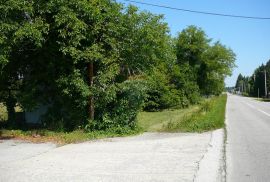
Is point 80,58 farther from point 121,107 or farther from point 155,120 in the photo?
point 155,120

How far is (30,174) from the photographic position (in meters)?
8.98

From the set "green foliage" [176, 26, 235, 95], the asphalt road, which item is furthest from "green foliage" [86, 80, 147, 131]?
"green foliage" [176, 26, 235, 95]

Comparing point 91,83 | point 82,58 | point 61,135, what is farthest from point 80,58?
point 61,135

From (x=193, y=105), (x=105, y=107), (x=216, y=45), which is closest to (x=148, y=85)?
Result: (x=105, y=107)

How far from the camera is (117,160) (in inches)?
414

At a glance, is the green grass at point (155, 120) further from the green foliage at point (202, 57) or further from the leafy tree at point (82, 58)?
the green foliage at point (202, 57)

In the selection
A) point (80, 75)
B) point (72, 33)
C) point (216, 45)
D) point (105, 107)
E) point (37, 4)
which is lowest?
point (105, 107)

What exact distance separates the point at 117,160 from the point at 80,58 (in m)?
6.05

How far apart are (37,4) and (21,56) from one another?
10.3 ft

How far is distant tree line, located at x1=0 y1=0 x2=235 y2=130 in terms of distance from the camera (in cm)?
1444

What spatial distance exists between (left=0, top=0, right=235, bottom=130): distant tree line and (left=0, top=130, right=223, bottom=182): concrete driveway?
2.36m

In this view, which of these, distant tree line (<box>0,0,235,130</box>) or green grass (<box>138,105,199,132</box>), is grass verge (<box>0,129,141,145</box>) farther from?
green grass (<box>138,105,199,132</box>)

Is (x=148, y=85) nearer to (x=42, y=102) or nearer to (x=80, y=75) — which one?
(x=80, y=75)

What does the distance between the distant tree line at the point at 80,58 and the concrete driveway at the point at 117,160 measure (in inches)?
92.7
